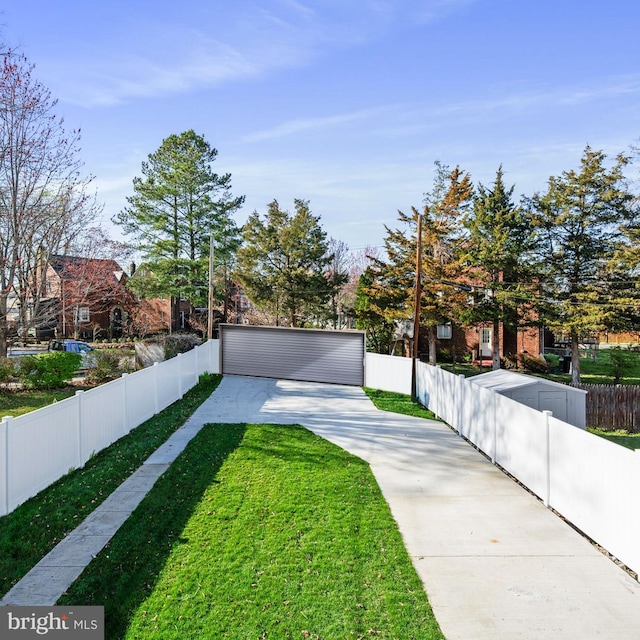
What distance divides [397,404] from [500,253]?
1206 cm

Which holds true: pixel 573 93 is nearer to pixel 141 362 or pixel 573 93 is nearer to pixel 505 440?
pixel 505 440

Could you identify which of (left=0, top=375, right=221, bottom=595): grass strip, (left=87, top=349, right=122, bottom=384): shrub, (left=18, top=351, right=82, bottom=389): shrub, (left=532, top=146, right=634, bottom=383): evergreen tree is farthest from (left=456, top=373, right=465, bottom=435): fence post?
(left=532, top=146, right=634, bottom=383): evergreen tree

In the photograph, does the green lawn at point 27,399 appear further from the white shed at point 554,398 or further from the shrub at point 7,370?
the white shed at point 554,398

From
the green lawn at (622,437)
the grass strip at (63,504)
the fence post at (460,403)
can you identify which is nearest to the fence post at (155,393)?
the grass strip at (63,504)

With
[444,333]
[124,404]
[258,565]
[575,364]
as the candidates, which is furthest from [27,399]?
[444,333]

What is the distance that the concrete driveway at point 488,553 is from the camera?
376cm

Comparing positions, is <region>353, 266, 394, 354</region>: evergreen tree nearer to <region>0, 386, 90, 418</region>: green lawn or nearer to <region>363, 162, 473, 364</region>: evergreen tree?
<region>363, 162, 473, 364</region>: evergreen tree

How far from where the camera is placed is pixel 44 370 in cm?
1342

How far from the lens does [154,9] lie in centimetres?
1023

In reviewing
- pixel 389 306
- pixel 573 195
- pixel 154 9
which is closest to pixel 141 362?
pixel 154 9

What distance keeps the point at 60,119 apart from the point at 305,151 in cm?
837

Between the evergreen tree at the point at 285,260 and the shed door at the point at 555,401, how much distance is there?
20.3 meters

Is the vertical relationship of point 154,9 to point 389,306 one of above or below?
above

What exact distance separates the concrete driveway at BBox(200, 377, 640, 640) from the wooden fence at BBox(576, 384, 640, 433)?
27.5 feet
